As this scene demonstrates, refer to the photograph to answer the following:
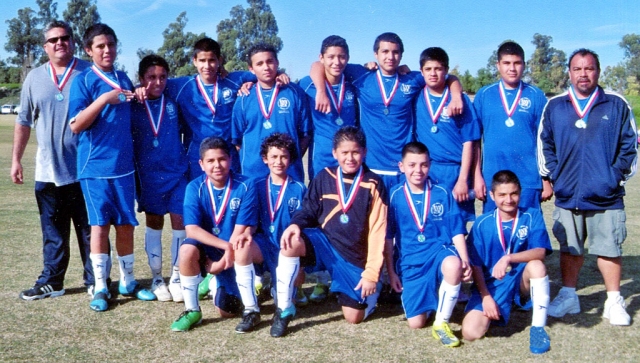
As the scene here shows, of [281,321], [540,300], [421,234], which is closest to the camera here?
[540,300]

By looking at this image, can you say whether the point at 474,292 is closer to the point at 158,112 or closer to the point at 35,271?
the point at 158,112

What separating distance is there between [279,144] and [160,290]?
1.52 meters

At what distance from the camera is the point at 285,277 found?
13.2 feet

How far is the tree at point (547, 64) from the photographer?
53844 mm

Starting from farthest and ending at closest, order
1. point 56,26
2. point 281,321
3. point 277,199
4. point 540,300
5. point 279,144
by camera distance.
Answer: point 56,26, point 277,199, point 279,144, point 281,321, point 540,300

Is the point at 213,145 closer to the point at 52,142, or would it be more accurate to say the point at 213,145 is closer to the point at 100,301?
the point at 52,142

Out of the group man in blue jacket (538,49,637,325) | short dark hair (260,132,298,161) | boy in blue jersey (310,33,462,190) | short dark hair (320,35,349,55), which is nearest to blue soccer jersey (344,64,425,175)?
boy in blue jersey (310,33,462,190)

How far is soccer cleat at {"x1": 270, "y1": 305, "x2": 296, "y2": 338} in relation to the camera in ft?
12.7

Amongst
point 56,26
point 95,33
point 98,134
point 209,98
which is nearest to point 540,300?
point 209,98

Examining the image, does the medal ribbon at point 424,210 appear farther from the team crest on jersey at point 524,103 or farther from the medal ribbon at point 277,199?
the team crest on jersey at point 524,103

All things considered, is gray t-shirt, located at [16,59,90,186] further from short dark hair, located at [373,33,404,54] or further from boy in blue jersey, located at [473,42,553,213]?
boy in blue jersey, located at [473,42,553,213]

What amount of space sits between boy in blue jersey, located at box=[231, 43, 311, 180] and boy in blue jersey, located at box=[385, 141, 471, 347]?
97cm

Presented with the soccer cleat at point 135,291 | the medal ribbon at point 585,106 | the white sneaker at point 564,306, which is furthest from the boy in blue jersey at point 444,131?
the soccer cleat at point 135,291

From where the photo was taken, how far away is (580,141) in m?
4.21
